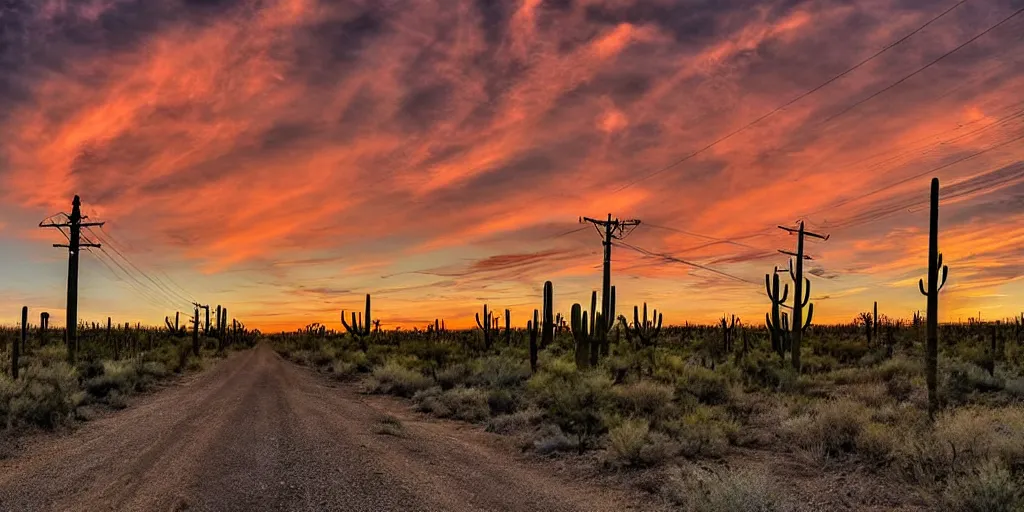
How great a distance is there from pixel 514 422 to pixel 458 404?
355 centimetres

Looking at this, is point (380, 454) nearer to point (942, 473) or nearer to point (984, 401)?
point (942, 473)

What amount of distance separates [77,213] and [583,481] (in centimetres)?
3465

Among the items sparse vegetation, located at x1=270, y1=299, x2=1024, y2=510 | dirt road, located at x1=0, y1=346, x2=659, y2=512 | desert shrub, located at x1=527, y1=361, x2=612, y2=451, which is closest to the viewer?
dirt road, located at x1=0, y1=346, x2=659, y2=512

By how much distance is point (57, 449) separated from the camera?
45.2 feet

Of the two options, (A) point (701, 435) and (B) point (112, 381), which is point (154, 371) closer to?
(B) point (112, 381)

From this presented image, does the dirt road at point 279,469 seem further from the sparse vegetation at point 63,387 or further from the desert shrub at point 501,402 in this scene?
the desert shrub at point 501,402

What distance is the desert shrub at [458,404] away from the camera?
59.2ft

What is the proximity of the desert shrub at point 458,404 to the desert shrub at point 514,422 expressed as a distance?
123 cm

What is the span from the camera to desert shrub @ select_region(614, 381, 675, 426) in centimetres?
1586

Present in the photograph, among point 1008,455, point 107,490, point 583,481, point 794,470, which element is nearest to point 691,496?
point 583,481

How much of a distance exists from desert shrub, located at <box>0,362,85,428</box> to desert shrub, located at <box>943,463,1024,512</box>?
62.1 ft

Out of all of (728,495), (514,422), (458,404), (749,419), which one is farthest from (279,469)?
(749,419)

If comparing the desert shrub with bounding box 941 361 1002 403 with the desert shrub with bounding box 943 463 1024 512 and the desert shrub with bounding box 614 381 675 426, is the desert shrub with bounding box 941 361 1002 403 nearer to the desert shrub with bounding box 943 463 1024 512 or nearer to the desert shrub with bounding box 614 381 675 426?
the desert shrub with bounding box 614 381 675 426

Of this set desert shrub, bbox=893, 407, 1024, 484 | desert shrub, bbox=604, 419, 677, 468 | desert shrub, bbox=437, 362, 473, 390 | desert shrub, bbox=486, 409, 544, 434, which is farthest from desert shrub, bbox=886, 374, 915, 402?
desert shrub, bbox=437, 362, 473, 390
